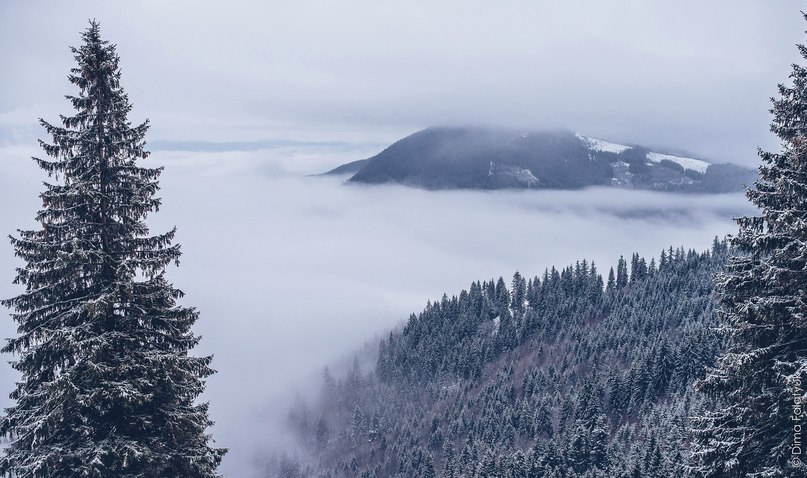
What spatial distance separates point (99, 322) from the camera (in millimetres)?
19031

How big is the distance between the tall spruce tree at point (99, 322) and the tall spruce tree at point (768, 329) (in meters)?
18.0

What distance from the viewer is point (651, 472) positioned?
230ft

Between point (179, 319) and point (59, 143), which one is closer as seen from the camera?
point (59, 143)

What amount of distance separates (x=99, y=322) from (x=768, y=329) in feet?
71.7

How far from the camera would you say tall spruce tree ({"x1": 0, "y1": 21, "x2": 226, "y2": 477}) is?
18.1 meters

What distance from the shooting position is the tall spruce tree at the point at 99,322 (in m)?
18.1

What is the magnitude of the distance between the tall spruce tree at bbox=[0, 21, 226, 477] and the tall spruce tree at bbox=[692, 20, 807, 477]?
18.0 m

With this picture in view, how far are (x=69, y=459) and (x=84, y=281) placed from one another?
5758 millimetres

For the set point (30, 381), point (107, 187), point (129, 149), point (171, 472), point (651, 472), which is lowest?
point (651, 472)

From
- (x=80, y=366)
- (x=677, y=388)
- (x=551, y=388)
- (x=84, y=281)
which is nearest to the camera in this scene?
(x=80, y=366)

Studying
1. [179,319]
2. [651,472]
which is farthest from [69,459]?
[651,472]

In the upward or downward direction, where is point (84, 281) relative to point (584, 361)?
upward

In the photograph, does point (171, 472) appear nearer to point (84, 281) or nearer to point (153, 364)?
point (153, 364)

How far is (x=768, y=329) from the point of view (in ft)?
59.3
